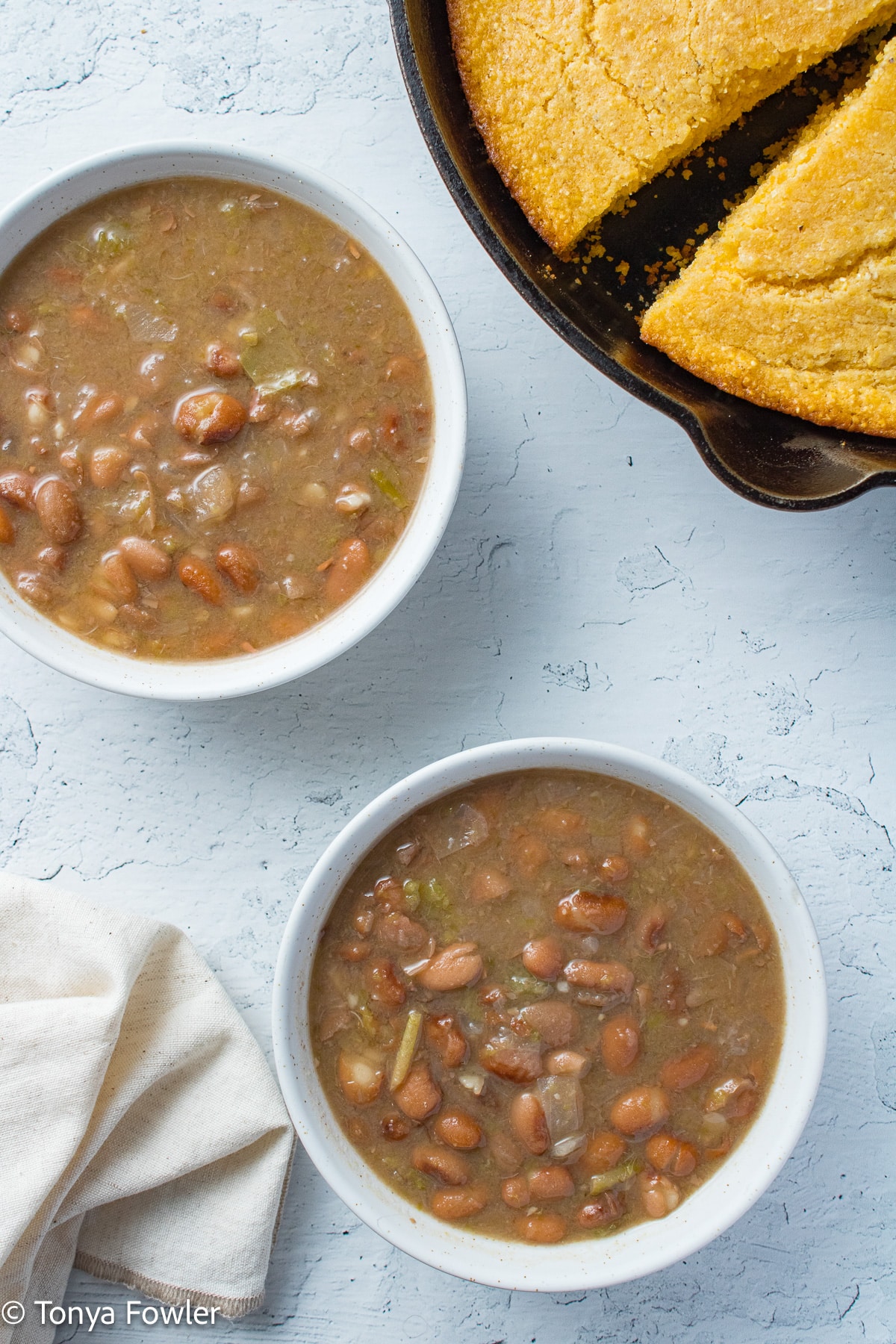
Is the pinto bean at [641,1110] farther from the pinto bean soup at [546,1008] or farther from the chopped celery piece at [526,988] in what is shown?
the chopped celery piece at [526,988]

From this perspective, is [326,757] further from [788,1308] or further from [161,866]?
→ [788,1308]

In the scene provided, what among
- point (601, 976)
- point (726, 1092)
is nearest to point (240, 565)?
point (601, 976)

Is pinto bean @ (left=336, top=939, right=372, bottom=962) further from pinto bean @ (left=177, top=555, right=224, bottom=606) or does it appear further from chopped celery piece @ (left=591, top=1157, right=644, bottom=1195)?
pinto bean @ (left=177, top=555, right=224, bottom=606)

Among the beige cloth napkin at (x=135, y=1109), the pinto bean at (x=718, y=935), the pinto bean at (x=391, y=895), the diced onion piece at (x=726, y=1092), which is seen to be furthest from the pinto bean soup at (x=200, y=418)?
the diced onion piece at (x=726, y=1092)

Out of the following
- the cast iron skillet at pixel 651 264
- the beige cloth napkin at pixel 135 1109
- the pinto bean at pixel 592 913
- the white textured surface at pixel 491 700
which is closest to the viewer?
the cast iron skillet at pixel 651 264

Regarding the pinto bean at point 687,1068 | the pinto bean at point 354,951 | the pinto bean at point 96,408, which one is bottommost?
the pinto bean at point 687,1068

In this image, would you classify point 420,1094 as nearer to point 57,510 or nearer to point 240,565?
point 240,565

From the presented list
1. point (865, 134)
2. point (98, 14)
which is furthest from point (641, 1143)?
point (98, 14)
